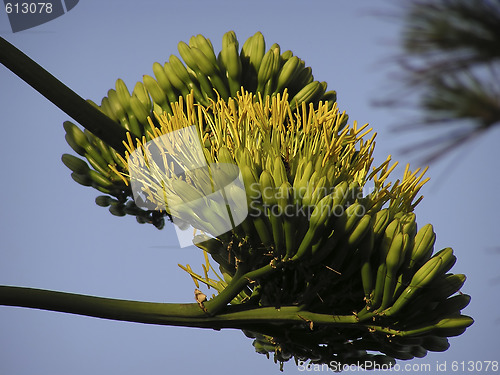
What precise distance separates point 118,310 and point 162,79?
1811 mm

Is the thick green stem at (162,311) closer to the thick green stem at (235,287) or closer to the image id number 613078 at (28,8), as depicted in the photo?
the thick green stem at (235,287)

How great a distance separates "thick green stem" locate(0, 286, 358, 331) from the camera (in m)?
2.55

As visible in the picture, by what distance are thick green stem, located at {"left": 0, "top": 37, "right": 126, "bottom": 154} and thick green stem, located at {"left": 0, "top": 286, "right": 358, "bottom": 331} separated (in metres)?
0.97

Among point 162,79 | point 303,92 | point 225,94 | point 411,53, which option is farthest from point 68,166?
point 411,53

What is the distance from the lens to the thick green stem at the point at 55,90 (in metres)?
3.00

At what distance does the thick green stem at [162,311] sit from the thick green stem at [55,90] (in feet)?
3.18

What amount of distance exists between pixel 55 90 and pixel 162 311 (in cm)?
112
